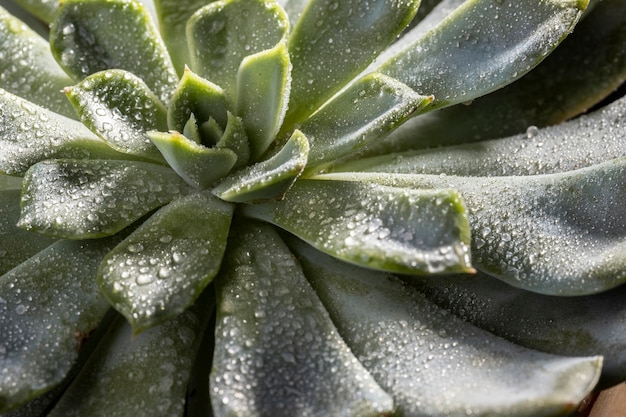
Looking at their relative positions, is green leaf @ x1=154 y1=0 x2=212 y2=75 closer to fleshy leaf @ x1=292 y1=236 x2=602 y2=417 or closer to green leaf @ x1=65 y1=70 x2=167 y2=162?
green leaf @ x1=65 y1=70 x2=167 y2=162

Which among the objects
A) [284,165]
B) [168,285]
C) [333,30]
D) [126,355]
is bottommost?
[126,355]

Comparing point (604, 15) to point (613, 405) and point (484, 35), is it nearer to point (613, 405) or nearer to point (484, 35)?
point (484, 35)

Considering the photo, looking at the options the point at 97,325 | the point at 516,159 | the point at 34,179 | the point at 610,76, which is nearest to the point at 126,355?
the point at 97,325

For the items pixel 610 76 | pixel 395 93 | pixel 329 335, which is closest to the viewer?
pixel 329 335

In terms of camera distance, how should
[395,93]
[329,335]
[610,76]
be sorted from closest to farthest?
[329,335] → [395,93] → [610,76]

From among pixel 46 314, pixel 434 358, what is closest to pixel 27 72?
pixel 46 314

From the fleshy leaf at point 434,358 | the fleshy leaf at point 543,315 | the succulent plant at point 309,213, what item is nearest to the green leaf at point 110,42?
the succulent plant at point 309,213
